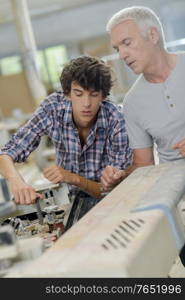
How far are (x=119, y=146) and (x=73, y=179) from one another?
0.97 feet

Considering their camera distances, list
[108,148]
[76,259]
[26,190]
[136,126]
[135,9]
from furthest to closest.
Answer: [108,148] → [136,126] → [135,9] → [26,190] → [76,259]

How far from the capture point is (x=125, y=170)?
1.92 meters

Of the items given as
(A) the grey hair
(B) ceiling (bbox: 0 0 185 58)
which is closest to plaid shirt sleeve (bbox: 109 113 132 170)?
(A) the grey hair

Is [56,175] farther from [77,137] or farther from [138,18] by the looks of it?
[138,18]

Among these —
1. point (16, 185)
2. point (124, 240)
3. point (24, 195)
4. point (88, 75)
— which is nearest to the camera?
point (124, 240)

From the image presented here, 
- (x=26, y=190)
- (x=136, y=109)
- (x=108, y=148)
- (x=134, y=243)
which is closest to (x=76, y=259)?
(x=134, y=243)

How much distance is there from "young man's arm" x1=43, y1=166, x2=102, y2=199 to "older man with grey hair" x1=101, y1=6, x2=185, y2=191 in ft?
0.37

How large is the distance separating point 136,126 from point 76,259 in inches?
48.7

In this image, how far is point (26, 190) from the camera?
1.56 m

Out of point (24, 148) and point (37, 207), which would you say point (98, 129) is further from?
point (37, 207)

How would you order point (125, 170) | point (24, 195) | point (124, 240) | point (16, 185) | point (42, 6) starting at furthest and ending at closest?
point (42, 6)
point (125, 170)
point (16, 185)
point (24, 195)
point (124, 240)

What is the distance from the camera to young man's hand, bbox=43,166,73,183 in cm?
176

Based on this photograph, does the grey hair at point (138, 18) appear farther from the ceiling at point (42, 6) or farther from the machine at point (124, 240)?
the ceiling at point (42, 6)

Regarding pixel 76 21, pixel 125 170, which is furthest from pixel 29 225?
pixel 76 21
